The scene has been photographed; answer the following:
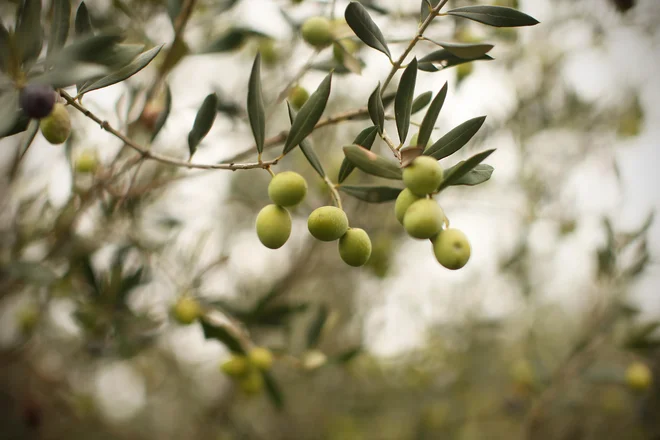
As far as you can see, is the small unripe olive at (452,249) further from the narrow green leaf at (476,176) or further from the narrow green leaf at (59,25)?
the narrow green leaf at (59,25)

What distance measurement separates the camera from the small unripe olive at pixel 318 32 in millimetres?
1162

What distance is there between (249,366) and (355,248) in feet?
2.80

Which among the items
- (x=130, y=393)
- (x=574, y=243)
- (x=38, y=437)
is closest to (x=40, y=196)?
(x=38, y=437)

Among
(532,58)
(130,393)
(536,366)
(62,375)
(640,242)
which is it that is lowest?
(536,366)

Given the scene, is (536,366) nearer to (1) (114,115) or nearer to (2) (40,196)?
(1) (114,115)

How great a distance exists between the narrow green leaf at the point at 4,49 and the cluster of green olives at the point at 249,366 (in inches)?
41.2

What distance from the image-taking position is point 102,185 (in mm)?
1380

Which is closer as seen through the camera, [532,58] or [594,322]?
[594,322]

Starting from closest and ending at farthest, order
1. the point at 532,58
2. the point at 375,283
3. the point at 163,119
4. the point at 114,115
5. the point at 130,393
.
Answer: the point at 163,119 → the point at 114,115 → the point at 532,58 → the point at 375,283 → the point at 130,393

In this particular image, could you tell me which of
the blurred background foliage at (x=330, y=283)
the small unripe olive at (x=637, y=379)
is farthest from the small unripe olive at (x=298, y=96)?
the small unripe olive at (x=637, y=379)

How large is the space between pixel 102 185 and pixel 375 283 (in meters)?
2.56

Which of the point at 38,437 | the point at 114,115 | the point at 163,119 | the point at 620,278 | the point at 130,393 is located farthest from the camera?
the point at 130,393

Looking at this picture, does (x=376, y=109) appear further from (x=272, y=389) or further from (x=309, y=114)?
(x=272, y=389)

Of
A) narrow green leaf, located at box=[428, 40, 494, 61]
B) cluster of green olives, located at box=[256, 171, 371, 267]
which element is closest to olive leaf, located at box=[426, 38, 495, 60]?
narrow green leaf, located at box=[428, 40, 494, 61]
